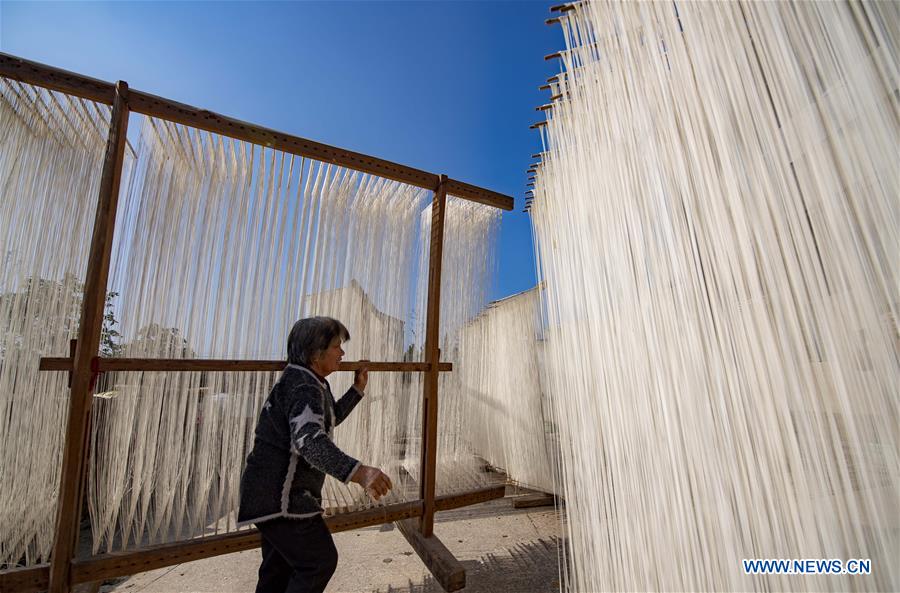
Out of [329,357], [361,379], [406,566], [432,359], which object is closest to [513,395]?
[432,359]

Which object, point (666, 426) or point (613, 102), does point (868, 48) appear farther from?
point (666, 426)

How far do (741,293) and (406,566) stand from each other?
2463mm

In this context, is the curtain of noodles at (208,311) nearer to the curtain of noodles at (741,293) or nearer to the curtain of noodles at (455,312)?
the curtain of noodles at (455,312)

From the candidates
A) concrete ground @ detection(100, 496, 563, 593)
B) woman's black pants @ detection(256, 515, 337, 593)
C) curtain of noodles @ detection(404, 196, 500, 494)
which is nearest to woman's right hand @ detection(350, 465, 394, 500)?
woman's black pants @ detection(256, 515, 337, 593)

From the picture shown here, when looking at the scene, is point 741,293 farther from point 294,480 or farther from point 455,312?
point 455,312

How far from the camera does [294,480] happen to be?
125 centimetres

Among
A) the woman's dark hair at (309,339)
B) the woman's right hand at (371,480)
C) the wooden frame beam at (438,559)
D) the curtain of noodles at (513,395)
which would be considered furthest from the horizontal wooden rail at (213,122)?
the wooden frame beam at (438,559)

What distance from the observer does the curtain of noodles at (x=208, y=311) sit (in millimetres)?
1658

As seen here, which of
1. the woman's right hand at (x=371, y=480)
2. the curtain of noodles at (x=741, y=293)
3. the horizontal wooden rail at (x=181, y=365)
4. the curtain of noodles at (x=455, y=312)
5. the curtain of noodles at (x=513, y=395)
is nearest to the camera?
the curtain of noodles at (x=741, y=293)

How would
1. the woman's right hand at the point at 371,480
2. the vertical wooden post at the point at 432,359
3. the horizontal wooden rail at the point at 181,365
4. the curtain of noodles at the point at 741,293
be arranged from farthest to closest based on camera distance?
the vertical wooden post at the point at 432,359, the horizontal wooden rail at the point at 181,365, the woman's right hand at the point at 371,480, the curtain of noodles at the point at 741,293

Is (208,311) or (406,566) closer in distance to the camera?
(208,311)

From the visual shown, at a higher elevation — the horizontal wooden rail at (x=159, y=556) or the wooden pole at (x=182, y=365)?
the wooden pole at (x=182, y=365)

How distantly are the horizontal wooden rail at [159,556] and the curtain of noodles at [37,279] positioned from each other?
13cm

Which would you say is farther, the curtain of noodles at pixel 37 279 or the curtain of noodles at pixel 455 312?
the curtain of noodles at pixel 455 312
